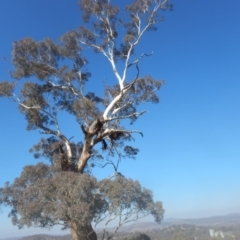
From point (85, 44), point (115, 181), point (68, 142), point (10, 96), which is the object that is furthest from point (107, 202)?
point (85, 44)

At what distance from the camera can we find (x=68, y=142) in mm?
12750

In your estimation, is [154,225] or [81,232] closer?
[81,232]

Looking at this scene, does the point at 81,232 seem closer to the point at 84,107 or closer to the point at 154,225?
the point at 84,107

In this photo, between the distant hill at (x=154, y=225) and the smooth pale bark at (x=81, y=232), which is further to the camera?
the distant hill at (x=154, y=225)

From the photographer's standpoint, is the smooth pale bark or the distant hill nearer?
the smooth pale bark

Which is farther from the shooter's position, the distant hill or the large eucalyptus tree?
the distant hill

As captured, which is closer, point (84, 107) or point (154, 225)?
point (84, 107)

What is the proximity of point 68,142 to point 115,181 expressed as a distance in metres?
2.68

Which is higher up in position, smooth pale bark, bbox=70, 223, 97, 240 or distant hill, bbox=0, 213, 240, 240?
distant hill, bbox=0, 213, 240, 240

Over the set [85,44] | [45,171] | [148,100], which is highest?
[85,44]

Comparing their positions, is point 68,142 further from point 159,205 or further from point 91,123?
point 159,205

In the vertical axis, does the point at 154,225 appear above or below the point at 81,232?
above

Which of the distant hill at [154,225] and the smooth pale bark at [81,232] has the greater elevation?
the distant hill at [154,225]

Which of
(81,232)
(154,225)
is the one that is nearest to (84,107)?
(81,232)
